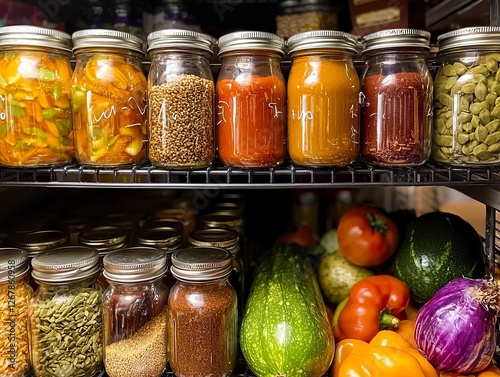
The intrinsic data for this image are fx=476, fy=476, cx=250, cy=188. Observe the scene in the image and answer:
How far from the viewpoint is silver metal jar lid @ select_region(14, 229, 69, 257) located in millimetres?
949

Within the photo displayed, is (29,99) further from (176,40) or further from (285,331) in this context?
(285,331)

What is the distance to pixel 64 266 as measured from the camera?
0.81 m

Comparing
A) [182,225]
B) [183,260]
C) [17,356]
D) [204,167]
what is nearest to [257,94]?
[204,167]

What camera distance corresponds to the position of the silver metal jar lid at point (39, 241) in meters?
0.95

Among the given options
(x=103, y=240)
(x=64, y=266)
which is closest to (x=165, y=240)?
(x=103, y=240)

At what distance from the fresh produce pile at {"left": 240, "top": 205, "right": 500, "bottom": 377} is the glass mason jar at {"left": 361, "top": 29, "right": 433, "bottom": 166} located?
26 centimetres

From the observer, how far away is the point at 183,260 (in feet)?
2.77

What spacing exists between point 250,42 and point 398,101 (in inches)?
10.4

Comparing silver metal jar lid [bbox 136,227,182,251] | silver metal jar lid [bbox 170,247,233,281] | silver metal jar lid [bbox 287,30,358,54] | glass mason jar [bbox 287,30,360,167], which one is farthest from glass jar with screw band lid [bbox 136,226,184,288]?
silver metal jar lid [bbox 287,30,358,54]

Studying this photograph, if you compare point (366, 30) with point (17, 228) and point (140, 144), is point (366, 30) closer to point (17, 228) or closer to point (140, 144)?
point (140, 144)

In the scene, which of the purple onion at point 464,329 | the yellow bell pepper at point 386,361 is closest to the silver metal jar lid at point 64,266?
the yellow bell pepper at point 386,361

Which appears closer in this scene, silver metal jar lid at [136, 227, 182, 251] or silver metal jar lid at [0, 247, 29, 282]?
silver metal jar lid at [0, 247, 29, 282]

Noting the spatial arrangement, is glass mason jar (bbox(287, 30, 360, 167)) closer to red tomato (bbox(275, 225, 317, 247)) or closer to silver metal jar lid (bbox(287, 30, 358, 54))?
silver metal jar lid (bbox(287, 30, 358, 54))

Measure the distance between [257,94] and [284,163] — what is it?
0.15 metres
